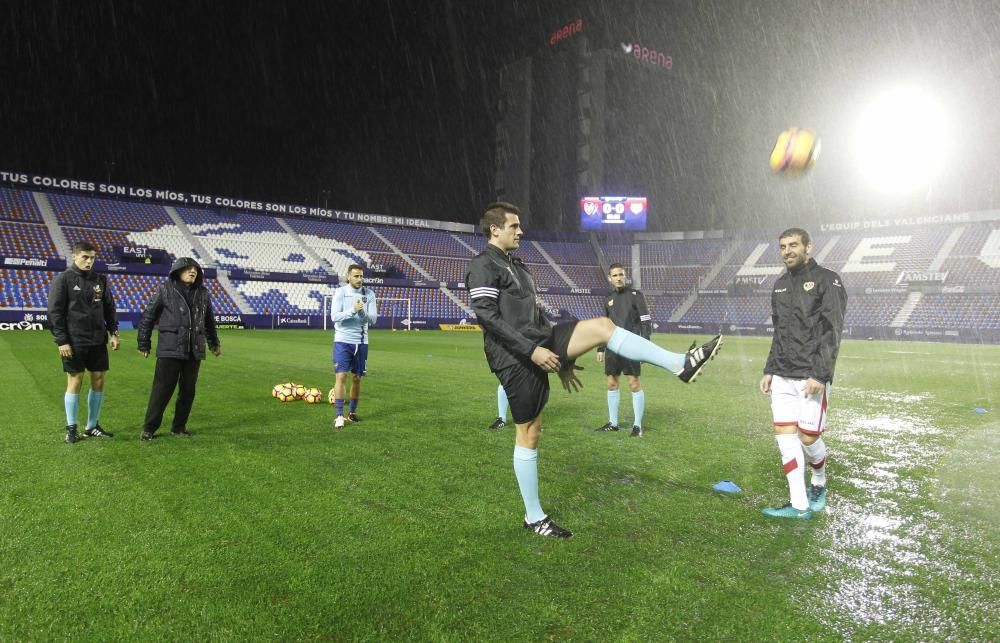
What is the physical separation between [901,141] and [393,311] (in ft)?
151

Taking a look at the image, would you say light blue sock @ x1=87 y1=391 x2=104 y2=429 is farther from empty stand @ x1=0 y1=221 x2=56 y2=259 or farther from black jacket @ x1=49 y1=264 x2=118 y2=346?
empty stand @ x1=0 y1=221 x2=56 y2=259

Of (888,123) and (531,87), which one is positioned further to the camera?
(531,87)

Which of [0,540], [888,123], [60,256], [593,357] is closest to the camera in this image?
[0,540]

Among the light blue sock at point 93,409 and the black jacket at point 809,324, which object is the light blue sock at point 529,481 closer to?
the black jacket at point 809,324

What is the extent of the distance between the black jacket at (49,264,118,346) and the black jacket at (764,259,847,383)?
7604 mm

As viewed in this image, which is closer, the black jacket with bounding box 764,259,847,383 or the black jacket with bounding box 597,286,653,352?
the black jacket with bounding box 764,259,847,383

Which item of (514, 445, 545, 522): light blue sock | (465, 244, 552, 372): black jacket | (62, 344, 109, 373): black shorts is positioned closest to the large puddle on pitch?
(514, 445, 545, 522): light blue sock

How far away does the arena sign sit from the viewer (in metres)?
45.7

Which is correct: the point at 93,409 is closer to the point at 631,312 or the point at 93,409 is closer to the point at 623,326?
the point at 623,326

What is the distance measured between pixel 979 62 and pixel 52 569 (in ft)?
201

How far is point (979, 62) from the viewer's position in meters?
44.4

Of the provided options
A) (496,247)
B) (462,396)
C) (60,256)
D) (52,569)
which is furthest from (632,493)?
(60,256)

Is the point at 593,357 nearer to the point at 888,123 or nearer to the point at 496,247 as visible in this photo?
the point at 496,247

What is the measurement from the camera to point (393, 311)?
4988 centimetres
